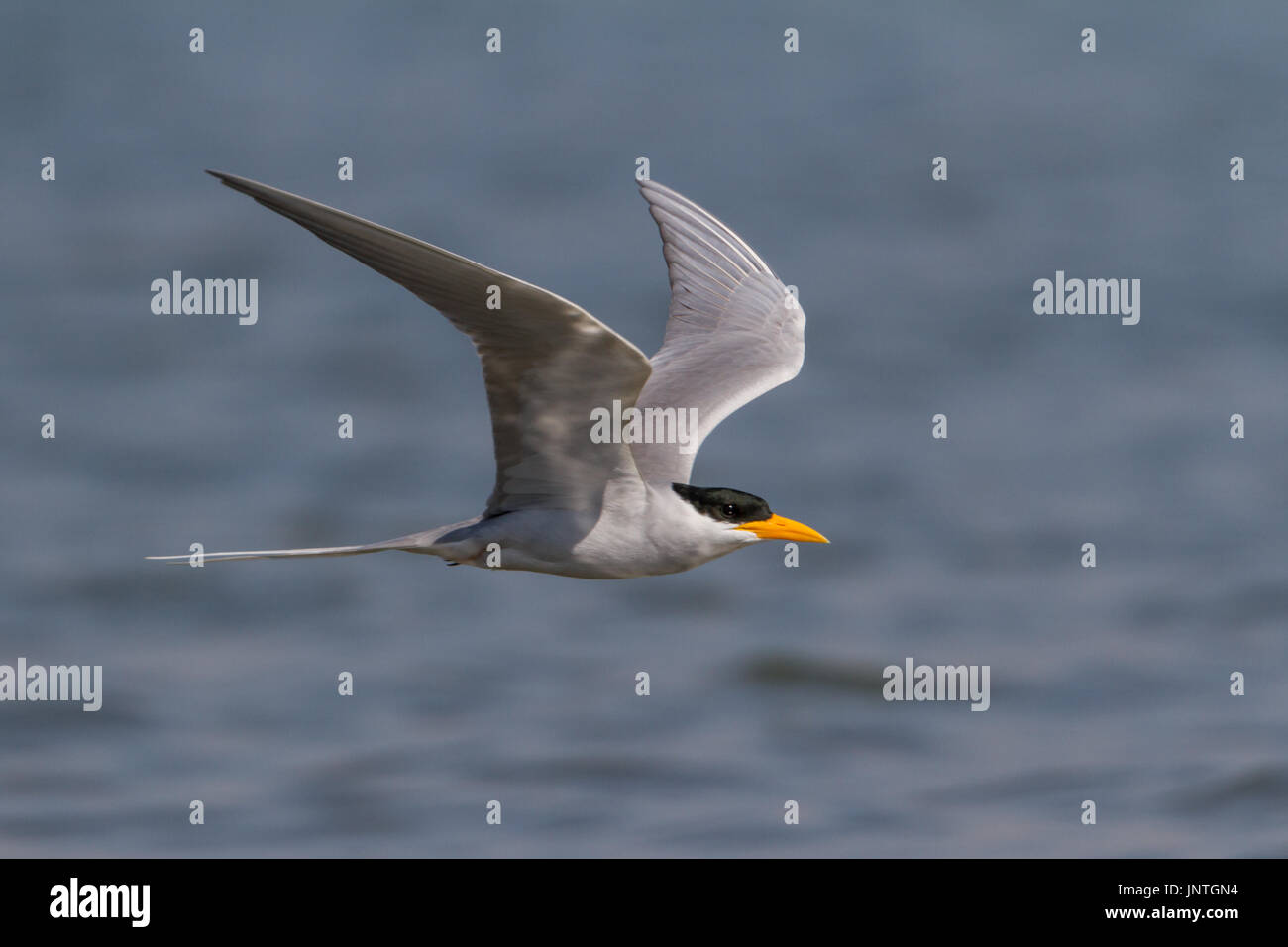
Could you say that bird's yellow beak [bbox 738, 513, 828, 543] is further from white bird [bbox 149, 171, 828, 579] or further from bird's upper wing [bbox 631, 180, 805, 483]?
bird's upper wing [bbox 631, 180, 805, 483]

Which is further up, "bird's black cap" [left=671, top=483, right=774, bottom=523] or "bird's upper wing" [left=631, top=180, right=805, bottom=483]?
"bird's upper wing" [left=631, top=180, right=805, bottom=483]

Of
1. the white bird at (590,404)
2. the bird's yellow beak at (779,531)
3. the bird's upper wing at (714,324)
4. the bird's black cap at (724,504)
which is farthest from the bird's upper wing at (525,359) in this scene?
the bird's upper wing at (714,324)

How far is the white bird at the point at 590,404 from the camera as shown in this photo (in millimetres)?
6344

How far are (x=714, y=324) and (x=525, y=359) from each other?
3.02 m

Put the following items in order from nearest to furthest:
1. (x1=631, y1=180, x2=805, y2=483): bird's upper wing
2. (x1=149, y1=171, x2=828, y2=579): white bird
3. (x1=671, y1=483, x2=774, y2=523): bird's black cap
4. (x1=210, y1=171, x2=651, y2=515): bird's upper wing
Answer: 1. (x1=210, y1=171, x2=651, y2=515): bird's upper wing
2. (x1=149, y1=171, x2=828, y2=579): white bird
3. (x1=671, y1=483, x2=774, y2=523): bird's black cap
4. (x1=631, y1=180, x2=805, y2=483): bird's upper wing

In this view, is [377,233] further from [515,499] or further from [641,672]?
[641,672]

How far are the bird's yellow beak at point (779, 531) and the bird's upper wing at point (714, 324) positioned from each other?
3.57 feet

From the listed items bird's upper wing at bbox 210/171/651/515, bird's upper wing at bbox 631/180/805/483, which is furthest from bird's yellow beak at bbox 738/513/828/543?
bird's upper wing at bbox 631/180/805/483

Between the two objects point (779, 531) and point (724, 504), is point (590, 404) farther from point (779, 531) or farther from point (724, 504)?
point (779, 531)

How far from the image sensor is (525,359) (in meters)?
6.90

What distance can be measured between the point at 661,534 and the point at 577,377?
1.00 metres

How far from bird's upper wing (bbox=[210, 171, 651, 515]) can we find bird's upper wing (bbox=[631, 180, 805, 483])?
1314 millimetres

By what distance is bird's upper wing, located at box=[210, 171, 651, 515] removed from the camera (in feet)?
19.6

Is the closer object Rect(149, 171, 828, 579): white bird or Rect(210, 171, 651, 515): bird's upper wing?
Rect(210, 171, 651, 515): bird's upper wing
